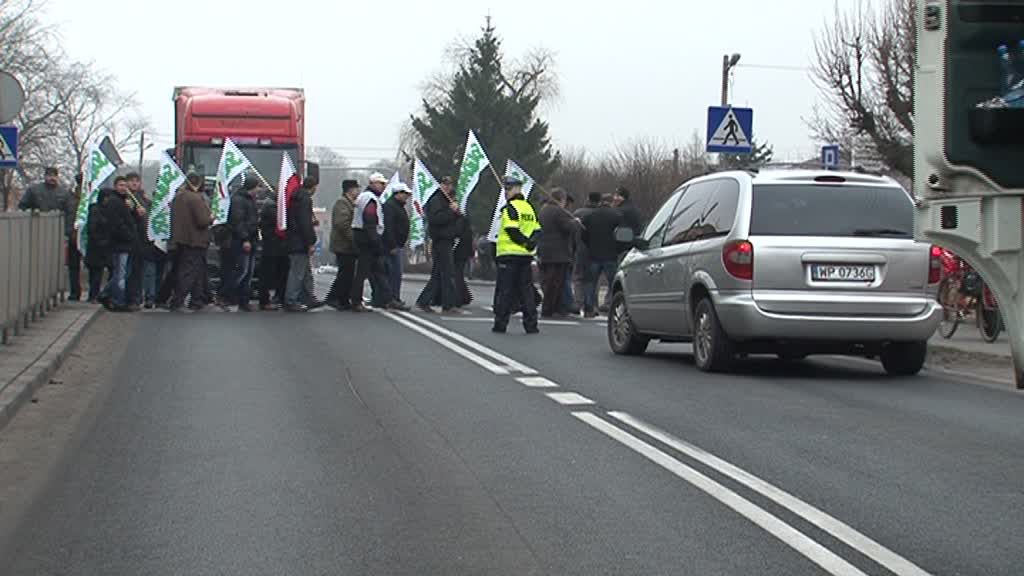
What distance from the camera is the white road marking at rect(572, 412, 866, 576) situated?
6.44m

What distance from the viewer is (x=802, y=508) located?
7.59m

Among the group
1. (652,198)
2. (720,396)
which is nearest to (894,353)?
(720,396)

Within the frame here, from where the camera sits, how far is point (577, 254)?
2523cm

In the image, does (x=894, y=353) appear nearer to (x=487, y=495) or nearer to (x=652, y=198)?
(x=487, y=495)

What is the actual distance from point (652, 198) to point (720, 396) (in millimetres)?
44753

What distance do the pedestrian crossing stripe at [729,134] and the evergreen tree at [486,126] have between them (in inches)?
2027

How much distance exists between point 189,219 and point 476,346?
7.06 metres

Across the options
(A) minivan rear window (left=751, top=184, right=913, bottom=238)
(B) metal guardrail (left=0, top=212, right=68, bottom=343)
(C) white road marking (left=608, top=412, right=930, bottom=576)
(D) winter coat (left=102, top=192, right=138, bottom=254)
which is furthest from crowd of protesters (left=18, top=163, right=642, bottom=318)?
(C) white road marking (left=608, top=412, right=930, bottom=576)

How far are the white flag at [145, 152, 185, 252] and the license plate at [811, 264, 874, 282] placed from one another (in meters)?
11.9

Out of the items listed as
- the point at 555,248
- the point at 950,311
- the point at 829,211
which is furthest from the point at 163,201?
the point at 829,211

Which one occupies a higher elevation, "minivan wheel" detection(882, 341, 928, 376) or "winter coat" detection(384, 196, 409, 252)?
"winter coat" detection(384, 196, 409, 252)

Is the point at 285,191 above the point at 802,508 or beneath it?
above

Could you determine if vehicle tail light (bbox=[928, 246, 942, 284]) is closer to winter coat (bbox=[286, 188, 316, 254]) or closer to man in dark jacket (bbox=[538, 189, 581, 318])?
man in dark jacket (bbox=[538, 189, 581, 318])

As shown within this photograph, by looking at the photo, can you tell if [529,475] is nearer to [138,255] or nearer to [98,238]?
[98,238]
